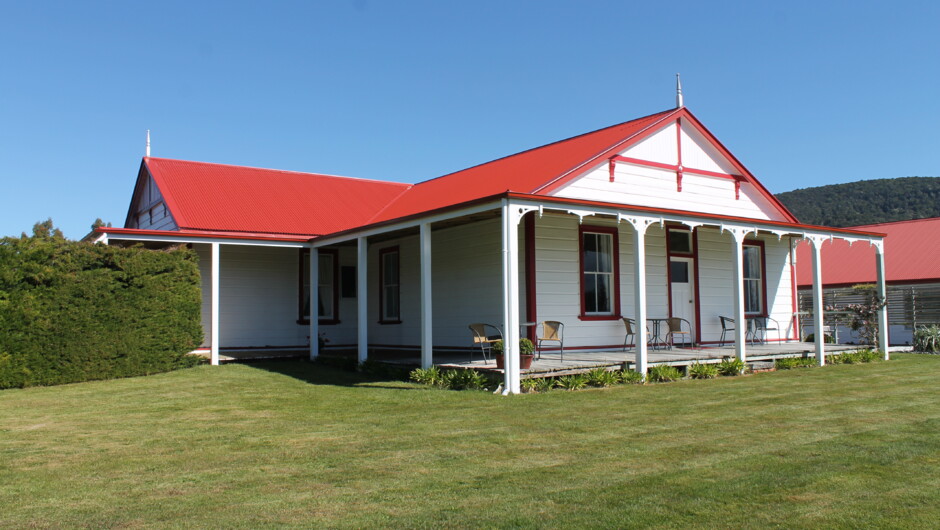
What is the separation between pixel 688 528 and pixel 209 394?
8.90m

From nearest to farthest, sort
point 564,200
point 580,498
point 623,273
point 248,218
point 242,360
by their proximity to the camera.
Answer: point 580,498 → point 564,200 → point 623,273 → point 242,360 → point 248,218


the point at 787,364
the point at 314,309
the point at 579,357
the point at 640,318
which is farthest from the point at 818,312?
the point at 314,309

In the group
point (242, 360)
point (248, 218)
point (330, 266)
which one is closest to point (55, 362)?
point (242, 360)

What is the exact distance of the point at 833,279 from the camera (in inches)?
1043

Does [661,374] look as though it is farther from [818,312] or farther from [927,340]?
[927,340]

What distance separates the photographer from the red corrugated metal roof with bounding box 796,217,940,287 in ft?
79.1

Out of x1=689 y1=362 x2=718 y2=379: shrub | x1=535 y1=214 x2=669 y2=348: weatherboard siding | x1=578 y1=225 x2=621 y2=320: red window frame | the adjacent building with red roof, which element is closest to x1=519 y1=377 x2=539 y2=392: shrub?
x1=535 y1=214 x2=669 y2=348: weatherboard siding

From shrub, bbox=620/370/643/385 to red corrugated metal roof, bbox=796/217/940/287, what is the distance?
558 inches

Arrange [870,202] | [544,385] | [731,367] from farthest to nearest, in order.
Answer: [870,202]
[731,367]
[544,385]

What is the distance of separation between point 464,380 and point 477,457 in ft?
16.0

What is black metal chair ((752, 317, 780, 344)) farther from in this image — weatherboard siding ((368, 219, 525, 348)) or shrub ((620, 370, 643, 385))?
shrub ((620, 370, 643, 385))

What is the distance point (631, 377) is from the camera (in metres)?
12.4

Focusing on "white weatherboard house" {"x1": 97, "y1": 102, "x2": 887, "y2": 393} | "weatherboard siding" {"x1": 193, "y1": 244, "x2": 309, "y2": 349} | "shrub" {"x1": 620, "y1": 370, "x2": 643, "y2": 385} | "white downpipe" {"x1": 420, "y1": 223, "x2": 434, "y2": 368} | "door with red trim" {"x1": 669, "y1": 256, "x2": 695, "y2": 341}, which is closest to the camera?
"shrub" {"x1": 620, "y1": 370, "x2": 643, "y2": 385}

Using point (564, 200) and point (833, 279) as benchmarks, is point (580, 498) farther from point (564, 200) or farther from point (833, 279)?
point (833, 279)
